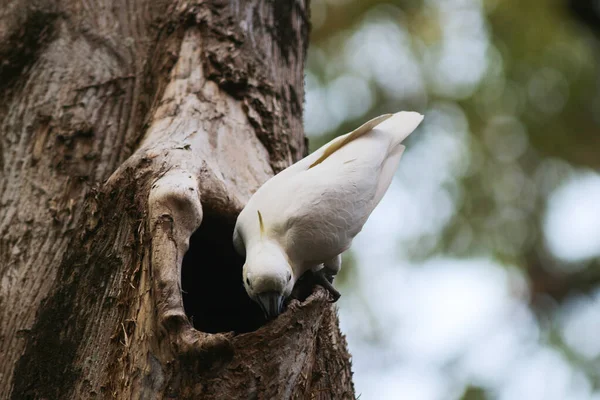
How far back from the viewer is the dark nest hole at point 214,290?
2174 millimetres

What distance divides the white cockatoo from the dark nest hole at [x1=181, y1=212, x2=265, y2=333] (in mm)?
193

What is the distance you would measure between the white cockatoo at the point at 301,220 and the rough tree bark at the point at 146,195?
15 centimetres

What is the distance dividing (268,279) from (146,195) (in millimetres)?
490

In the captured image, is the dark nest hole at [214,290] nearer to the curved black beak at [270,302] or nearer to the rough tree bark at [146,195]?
the rough tree bark at [146,195]

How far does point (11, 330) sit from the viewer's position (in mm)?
2111

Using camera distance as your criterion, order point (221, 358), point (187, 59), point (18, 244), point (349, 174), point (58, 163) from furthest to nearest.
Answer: point (187, 59) < point (58, 163) < point (18, 244) < point (349, 174) < point (221, 358)

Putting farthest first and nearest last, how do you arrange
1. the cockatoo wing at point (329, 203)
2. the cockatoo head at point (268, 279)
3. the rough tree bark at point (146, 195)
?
the cockatoo wing at point (329, 203), the cockatoo head at point (268, 279), the rough tree bark at point (146, 195)

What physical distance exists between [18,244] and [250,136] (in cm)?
94

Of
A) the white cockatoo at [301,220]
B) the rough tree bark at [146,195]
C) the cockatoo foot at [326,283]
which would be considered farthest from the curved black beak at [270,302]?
the cockatoo foot at [326,283]

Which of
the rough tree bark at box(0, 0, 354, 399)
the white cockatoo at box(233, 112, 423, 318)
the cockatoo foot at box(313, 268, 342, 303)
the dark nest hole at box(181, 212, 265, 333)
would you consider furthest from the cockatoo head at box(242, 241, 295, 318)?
the dark nest hole at box(181, 212, 265, 333)

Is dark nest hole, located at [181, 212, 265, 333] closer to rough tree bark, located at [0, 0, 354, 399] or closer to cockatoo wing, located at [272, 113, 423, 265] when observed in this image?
rough tree bark, located at [0, 0, 354, 399]

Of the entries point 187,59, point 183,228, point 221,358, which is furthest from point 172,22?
point 221,358

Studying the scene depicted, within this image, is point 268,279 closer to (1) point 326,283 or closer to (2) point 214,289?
(1) point 326,283

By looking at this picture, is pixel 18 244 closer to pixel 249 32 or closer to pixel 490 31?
pixel 249 32
